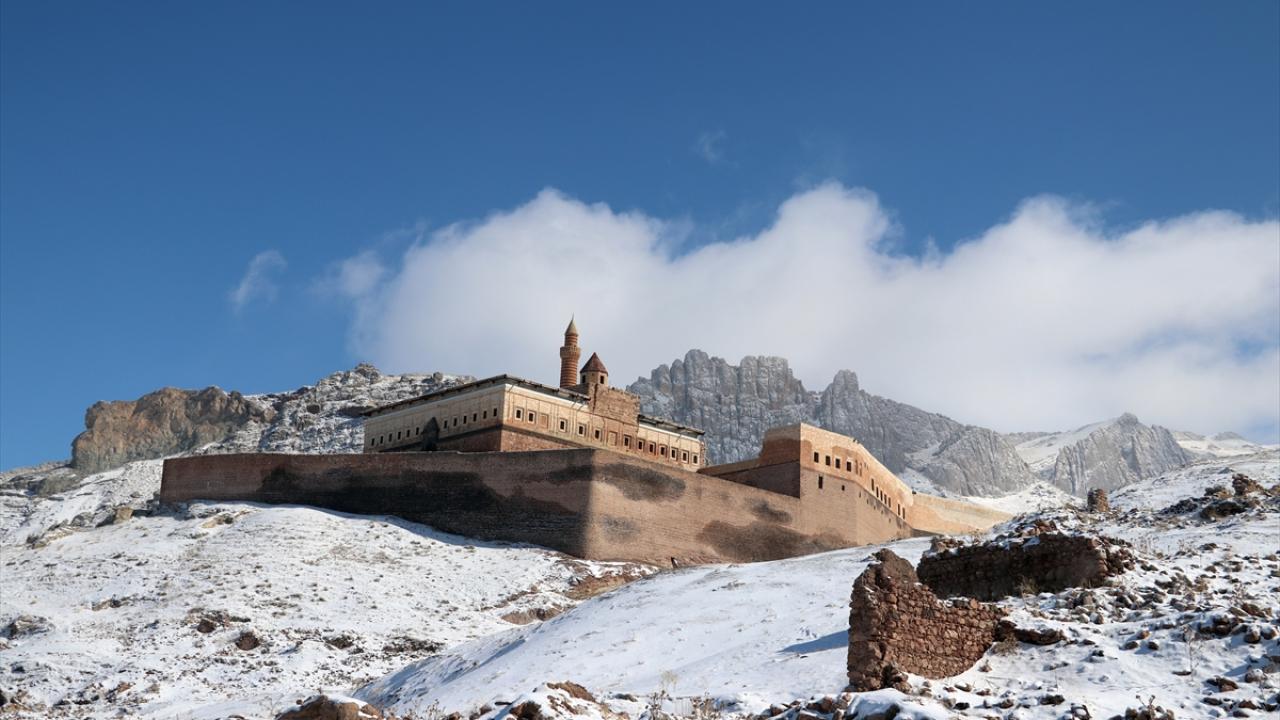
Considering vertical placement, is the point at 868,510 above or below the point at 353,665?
above

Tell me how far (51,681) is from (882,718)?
2827 cm

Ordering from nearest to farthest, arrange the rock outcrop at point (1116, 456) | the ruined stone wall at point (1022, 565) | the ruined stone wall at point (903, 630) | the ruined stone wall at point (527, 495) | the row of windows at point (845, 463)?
the ruined stone wall at point (903, 630) → the ruined stone wall at point (1022, 565) → the ruined stone wall at point (527, 495) → the row of windows at point (845, 463) → the rock outcrop at point (1116, 456)

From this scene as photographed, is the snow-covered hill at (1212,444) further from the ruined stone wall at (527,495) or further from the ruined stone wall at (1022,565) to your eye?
the ruined stone wall at (1022,565)

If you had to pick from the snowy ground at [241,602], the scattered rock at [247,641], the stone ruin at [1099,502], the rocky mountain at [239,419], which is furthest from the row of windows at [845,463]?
the rocky mountain at [239,419]

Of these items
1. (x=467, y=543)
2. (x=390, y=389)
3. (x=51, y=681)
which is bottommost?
(x=51, y=681)

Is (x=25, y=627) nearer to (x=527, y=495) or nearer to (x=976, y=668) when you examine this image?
(x=527, y=495)

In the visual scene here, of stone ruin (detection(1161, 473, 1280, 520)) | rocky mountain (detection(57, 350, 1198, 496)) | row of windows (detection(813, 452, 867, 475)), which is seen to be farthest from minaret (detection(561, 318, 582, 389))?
stone ruin (detection(1161, 473, 1280, 520))

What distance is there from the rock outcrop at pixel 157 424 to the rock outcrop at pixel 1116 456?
92.9m

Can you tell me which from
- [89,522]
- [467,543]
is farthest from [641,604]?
[89,522]

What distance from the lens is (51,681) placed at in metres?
34.9

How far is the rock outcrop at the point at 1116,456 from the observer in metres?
155

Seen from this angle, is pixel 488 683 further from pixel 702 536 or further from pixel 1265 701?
pixel 702 536

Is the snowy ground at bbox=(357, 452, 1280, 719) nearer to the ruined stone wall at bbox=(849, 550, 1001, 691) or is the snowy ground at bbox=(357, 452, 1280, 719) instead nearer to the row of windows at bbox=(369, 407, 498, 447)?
the ruined stone wall at bbox=(849, 550, 1001, 691)

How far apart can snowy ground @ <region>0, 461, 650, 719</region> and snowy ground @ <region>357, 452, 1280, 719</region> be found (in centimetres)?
571
